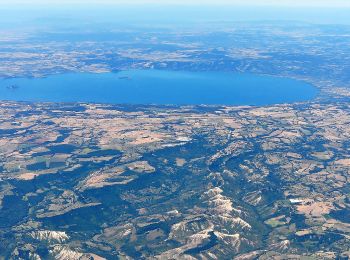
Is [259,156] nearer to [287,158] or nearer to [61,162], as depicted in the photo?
[287,158]

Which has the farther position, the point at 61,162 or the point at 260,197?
the point at 61,162

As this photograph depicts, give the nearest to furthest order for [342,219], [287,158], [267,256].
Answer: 1. [267,256]
2. [342,219]
3. [287,158]

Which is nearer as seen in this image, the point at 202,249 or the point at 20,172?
the point at 202,249

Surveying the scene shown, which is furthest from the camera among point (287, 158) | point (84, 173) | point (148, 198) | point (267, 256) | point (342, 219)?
point (287, 158)

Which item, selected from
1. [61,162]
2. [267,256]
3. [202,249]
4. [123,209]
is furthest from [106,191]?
[267,256]

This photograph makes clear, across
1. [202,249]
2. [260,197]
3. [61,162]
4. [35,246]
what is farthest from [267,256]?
[61,162]

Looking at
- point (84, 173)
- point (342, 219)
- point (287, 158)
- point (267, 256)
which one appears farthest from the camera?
point (287, 158)

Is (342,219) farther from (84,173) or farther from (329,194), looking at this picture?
(84,173)

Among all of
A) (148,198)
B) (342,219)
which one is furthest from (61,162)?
(342,219)

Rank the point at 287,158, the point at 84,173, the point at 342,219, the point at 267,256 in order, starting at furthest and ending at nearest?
1. the point at 287,158
2. the point at 84,173
3. the point at 342,219
4. the point at 267,256
